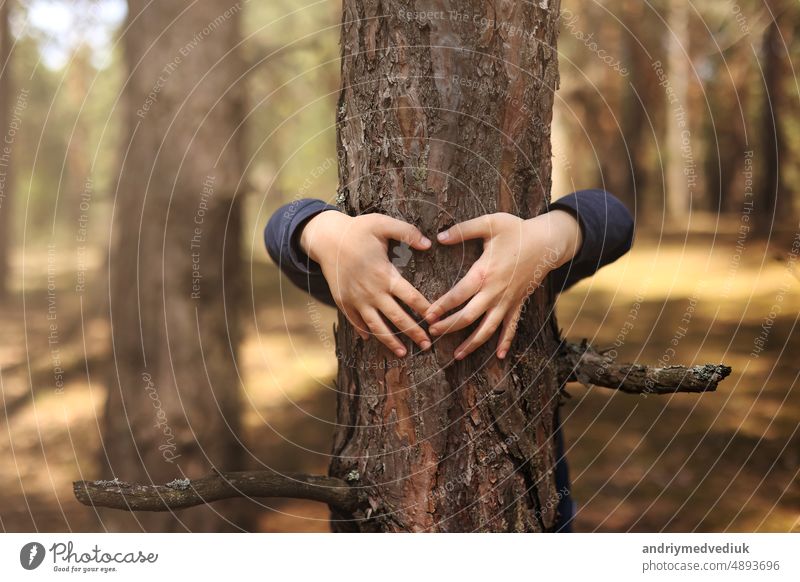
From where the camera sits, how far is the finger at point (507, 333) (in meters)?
0.73

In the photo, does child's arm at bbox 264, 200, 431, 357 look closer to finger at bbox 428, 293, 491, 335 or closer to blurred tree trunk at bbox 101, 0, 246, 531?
A: finger at bbox 428, 293, 491, 335

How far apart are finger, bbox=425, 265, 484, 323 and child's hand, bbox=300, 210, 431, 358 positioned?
11 millimetres

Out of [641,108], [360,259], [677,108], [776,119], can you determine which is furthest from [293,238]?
[641,108]

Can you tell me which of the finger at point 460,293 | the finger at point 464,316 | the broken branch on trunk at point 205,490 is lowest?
the broken branch on trunk at point 205,490

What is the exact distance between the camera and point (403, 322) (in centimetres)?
71

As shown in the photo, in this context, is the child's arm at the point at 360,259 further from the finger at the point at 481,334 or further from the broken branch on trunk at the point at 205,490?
the broken branch on trunk at the point at 205,490

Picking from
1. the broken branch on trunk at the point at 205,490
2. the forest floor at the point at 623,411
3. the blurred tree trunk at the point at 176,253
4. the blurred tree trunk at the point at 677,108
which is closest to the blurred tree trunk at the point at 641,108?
the blurred tree trunk at the point at 677,108

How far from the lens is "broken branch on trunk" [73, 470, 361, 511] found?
0.67 metres

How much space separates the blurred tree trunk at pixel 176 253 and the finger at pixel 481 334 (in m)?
0.82

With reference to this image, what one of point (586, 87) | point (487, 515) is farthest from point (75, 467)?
point (586, 87)
